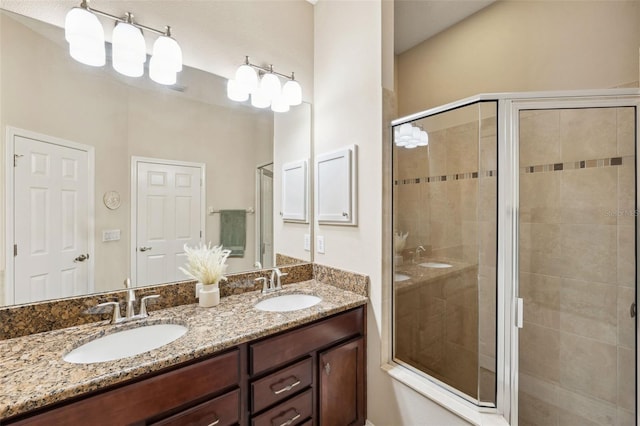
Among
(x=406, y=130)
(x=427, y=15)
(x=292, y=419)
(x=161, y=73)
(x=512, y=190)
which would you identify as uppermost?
(x=427, y=15)

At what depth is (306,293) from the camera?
1.80 m

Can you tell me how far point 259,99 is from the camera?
1.92m

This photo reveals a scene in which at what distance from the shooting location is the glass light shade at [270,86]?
1.92 meters

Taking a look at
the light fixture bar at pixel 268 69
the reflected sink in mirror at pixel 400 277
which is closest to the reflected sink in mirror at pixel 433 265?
the reflected sink in mirror at pixel 400 277

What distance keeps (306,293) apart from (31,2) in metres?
1.94

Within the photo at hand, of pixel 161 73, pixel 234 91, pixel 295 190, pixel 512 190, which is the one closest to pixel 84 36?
pixel 161 73

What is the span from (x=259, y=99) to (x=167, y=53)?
58 cm

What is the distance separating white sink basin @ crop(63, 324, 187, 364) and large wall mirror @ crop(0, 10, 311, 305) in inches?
10.6

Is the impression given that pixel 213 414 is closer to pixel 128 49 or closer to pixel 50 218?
pixel 50 218

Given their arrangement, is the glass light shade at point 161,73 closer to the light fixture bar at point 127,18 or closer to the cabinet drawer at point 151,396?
the light fixture bar at point 127,18

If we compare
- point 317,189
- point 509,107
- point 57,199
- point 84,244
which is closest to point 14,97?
point 57,199

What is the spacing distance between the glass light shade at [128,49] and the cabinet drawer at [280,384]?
5.35 feet

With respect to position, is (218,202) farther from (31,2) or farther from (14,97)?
(31,2)

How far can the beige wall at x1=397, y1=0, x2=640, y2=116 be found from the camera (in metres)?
1.52
